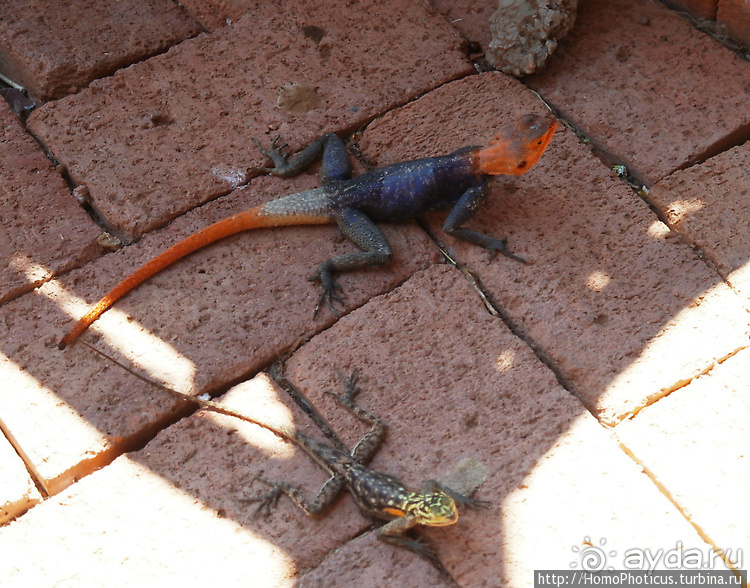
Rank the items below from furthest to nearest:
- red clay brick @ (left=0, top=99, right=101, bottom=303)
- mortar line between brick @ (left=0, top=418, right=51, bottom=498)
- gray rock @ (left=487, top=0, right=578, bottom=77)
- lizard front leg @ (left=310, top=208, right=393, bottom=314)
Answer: gray rock @ (left=487, top=0, right=578, bottom=77) < red clay brick @ (left=0, top=99, right=101, bottom=303) < lizard front leg @ (left=310, top=208, right=393, bottom=314) < mortar line between brick @ (left=0, top=418, right=51, bottom=498)

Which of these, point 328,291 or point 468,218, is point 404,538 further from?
point 468,218

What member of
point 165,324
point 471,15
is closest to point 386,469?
point 165,324

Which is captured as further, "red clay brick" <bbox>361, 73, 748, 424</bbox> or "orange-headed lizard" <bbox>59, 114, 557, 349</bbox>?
"orange-headed lizard" <bbox>59, 114, 557, 349</bbox>

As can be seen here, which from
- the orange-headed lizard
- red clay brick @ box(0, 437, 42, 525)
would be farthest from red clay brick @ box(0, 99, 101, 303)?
red clay brick @ box(0, 437, 42, 525)

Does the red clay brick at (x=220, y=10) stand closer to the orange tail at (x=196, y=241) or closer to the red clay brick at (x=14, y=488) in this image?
the orange tail at (x=196, y=241)

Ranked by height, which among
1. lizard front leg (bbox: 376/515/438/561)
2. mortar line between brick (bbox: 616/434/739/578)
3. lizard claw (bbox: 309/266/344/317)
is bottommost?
mortar line between brick (bbox: 616/434/739/578)

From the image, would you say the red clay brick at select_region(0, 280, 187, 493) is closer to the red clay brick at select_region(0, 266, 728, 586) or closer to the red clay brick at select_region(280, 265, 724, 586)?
the red clay brick at select_region(0, 266, 728, 586)

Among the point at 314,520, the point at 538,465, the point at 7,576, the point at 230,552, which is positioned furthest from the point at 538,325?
the point at 7,576
